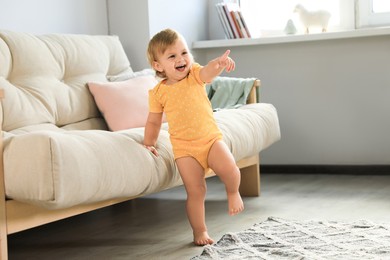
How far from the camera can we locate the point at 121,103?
2.83 m

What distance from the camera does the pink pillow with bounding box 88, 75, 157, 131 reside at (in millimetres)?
2801

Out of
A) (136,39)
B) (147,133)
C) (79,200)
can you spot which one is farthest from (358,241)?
(136,39)

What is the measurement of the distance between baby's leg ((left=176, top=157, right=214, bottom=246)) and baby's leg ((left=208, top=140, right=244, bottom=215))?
0.18 feet

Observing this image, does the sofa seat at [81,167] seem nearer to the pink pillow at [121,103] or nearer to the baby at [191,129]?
the baby at [191,129]

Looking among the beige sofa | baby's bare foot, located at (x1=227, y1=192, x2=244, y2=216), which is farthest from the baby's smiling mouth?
baby's bare foot, located at (x1=227, y1=192, x2=244, y2=216)

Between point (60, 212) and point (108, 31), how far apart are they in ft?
6.11

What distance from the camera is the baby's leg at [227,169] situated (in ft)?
7.61

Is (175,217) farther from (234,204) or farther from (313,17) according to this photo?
(313,17)

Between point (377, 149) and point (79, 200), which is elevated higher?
point (79, 200)

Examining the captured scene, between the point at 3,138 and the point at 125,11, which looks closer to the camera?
the point at 3,138

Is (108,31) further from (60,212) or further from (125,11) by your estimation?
(60,212)

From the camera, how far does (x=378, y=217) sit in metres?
2.63

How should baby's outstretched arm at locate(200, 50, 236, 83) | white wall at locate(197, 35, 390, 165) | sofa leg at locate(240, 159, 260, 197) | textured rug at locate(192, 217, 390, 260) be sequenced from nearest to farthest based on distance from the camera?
textured rug at locate(192, 217, 390, 260), baby's outstretched arm at locate(200, 50, 236, 83), sofa leg at locate(240, 159, 260, 197), white wall at locate(197, 35, 390, 165)

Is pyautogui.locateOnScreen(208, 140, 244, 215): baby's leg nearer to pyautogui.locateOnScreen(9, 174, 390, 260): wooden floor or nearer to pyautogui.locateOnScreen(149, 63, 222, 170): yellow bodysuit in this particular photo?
pyautogui.locateOnScreen(149, 63, 222, 170): yellow bodysuit
